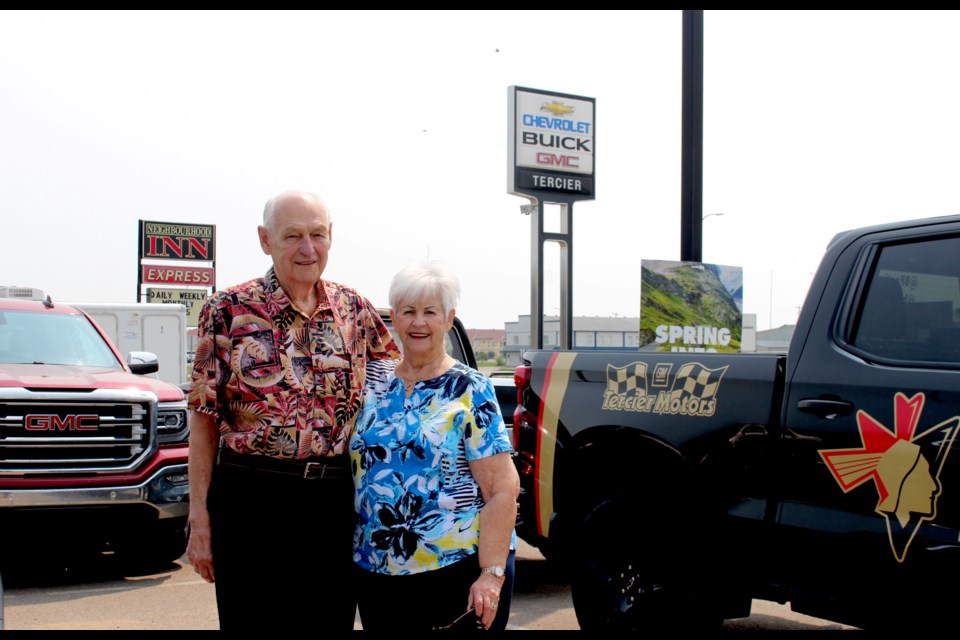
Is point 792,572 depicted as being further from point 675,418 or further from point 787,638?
point 787,638

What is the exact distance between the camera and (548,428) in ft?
14.9

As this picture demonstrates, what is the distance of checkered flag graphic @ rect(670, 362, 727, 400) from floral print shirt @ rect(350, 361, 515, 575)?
159 centimetres

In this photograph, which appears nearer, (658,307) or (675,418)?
(675,418)

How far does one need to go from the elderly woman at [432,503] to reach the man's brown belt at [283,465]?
0.30 ft

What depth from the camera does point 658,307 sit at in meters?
12.6

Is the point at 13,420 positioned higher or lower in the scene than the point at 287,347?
lower

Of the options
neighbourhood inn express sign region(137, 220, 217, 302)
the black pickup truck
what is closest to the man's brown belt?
the black pickup truck

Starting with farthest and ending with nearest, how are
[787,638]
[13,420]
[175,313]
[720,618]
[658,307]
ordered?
[175,313] → [658,307] → [13,420] → [787,638] → [720,618]

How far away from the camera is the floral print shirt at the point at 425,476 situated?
8.38 feet

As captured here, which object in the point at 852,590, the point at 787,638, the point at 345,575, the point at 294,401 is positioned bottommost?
the point at 787,638

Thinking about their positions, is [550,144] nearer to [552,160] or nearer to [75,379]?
[552,160]

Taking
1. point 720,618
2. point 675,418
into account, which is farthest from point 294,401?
point 720,618

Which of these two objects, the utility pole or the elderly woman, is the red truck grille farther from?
the utility pole

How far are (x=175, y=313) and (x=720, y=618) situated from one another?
16.5 meters
